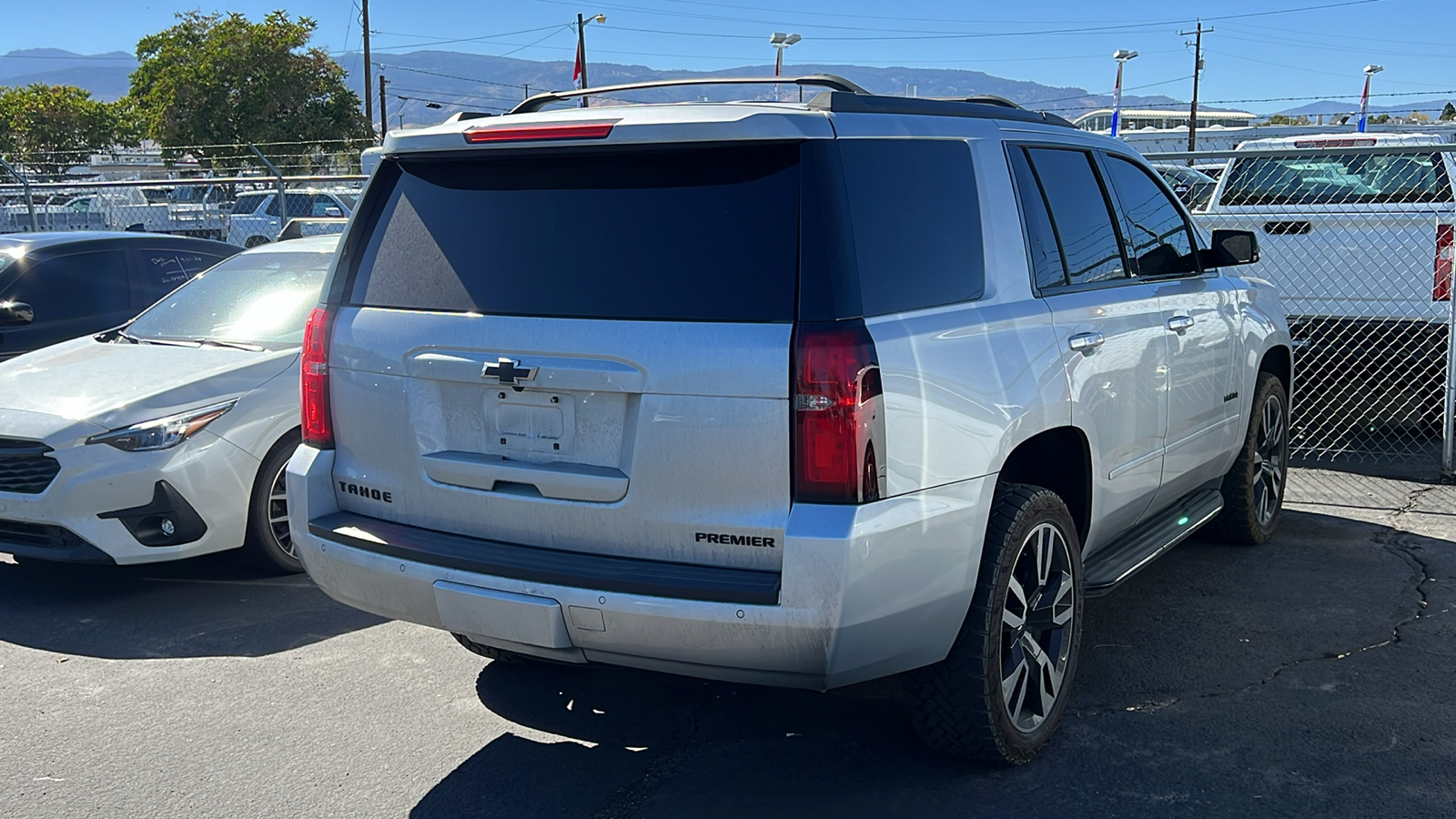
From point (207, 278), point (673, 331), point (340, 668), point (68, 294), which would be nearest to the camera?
point (673, 331)

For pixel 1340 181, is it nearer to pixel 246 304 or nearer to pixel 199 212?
pixel 246 304

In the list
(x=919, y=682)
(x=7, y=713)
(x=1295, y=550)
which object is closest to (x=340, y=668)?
(x=7, y=713)

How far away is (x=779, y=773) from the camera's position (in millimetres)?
3756

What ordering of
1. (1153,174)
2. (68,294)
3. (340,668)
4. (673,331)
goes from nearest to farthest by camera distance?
(673,331), (340,668), (1153,174), (68,294)

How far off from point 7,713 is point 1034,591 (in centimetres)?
349

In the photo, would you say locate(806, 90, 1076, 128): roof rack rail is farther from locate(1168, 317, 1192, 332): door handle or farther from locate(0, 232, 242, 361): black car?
locate(0, 232, 242, 361): black car

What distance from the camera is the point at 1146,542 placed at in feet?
15.7

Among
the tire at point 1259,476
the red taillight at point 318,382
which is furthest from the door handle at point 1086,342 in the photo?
the red taillight at point 318,382

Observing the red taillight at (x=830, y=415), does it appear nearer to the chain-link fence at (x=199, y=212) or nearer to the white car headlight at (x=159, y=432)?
the white car headlight at (x=159, y=432)

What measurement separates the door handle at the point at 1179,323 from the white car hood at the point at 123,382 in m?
3.97

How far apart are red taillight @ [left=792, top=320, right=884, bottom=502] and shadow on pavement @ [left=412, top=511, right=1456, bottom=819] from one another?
40.6 inches

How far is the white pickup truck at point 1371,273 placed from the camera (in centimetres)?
825

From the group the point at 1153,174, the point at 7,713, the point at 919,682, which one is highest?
the point at 1153,174

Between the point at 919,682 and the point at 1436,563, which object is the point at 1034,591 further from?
the point at 1436,563
